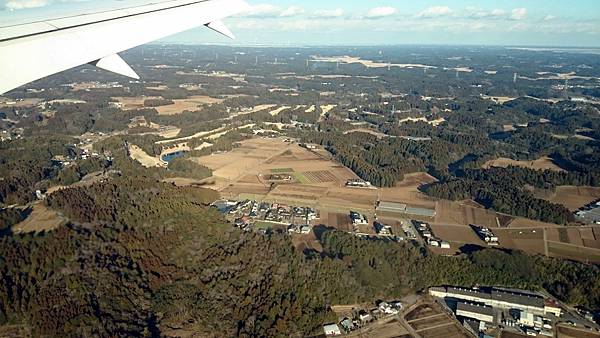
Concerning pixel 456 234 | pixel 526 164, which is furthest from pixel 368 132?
pixel 456 234

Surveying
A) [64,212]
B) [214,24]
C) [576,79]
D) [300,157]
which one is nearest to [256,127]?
[300,157]

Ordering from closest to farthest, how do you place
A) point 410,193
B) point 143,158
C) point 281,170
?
point 410,193
point 281,170
point 143,158

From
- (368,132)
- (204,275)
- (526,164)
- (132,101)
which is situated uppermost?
(132,101)

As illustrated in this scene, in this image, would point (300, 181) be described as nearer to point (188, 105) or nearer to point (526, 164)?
point (526, 164)

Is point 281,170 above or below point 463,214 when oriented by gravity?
above

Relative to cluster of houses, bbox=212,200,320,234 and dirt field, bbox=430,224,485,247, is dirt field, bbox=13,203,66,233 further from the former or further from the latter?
dirt field, bbox=430,224,485,247

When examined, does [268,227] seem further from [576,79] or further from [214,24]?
[576,79]
